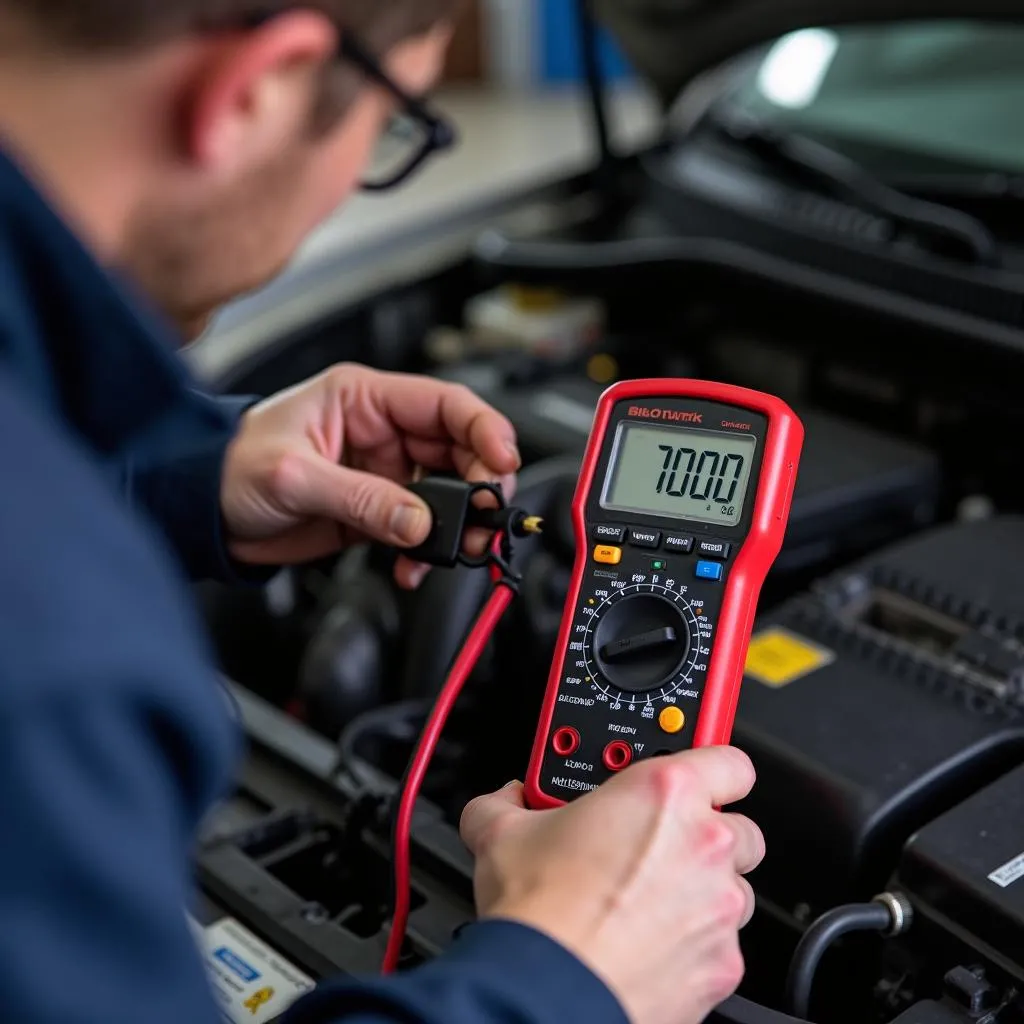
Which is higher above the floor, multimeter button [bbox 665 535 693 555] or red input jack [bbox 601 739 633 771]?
multimeter button [bbox 665 535 693 555]

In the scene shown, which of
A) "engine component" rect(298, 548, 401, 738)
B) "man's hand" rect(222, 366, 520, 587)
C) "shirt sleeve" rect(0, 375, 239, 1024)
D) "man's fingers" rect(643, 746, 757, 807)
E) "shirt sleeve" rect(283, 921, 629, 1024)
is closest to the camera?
"shirt sleeve" rect(0, 375, 239, 1024)

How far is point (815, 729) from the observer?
938 mm

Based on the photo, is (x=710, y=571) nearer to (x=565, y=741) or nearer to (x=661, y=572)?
(x=661, y=572)

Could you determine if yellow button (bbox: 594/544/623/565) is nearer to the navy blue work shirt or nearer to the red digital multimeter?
the red digital multimeter

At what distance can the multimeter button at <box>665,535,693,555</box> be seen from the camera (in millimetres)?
861

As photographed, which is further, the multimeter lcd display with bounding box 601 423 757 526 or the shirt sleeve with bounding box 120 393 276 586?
the shirt sleeve with bounding box 120 393 276 586

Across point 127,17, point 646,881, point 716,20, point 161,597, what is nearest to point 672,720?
point 646,881

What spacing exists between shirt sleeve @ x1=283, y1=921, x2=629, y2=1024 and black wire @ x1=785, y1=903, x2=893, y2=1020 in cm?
18

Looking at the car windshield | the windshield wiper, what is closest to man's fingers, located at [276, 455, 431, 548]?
the windshield wiper

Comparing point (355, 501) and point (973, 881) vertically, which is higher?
point (355, 501)

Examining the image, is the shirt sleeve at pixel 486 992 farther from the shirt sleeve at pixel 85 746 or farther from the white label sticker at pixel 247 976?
the white label sticker at pixel 247 976

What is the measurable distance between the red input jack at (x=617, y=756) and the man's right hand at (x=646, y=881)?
0.22ft

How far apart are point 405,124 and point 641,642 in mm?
338

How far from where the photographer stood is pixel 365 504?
95 centimetres
